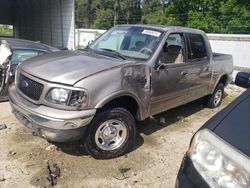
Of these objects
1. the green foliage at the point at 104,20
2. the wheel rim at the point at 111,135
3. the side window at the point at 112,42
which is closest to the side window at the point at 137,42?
the side window at the point at 112,42

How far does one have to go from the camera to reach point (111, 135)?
3875 mm

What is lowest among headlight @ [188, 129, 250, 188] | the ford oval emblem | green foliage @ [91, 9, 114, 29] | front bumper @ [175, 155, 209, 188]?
green foliage @ [91, 9, 114, 29]

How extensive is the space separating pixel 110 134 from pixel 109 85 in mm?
743

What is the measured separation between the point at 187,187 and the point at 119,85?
6.33ft

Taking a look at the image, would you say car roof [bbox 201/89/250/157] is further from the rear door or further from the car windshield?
the rear door

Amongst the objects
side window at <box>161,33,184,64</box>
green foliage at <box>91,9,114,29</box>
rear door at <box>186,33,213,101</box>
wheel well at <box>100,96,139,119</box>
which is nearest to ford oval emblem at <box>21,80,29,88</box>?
wheel well at <box>100,96,139,119</box>

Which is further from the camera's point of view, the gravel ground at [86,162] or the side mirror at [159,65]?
the side mirror at [159,65]

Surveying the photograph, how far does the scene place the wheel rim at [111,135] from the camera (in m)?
3.73

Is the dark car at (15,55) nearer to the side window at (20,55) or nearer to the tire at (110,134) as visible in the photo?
the side window at (20,55)

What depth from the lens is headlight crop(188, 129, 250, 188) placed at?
167 cm

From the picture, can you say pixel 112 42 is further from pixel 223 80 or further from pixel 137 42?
pixel 223 80

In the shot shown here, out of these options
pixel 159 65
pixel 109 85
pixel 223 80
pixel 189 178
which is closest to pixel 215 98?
pixel 223 80

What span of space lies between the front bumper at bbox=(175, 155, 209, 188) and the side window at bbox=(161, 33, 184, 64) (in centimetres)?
266

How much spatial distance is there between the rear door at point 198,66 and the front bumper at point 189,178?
319cm
